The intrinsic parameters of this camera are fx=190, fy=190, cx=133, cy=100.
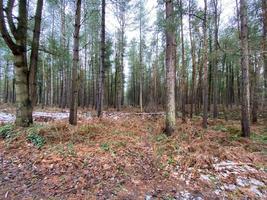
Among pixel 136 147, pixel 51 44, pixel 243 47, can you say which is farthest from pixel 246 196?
pixel 51 44

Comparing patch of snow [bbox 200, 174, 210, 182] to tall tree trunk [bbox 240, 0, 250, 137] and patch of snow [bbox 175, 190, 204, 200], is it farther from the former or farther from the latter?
tall tree trunk [bbox 240, 0, 250, 137]

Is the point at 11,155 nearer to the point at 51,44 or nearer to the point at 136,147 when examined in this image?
the point at 136,147

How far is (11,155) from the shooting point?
509cm

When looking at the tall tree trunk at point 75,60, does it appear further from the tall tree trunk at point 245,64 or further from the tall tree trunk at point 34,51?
the tall tree trunk at point 245,64

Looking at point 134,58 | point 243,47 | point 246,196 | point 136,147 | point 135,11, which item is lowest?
point 246,196

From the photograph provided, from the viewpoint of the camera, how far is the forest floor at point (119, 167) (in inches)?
141

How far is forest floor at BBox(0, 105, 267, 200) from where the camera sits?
141 inches

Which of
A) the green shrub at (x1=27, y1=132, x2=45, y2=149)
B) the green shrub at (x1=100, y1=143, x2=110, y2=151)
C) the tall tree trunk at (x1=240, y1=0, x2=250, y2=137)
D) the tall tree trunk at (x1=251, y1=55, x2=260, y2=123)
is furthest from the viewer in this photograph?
the tall tree trunk at (x1=251, y1=55, x2=260, y2=123)

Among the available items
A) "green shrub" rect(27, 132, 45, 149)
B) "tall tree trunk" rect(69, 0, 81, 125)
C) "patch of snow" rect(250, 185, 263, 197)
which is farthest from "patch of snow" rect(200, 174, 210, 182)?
"tall tree trunk" rect(69, 0, 81, 125)

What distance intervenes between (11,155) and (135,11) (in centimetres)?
1796

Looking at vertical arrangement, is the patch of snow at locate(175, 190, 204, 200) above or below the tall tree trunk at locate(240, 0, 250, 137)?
below

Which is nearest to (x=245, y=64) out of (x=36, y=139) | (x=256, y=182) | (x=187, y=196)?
(x=256, y=182)

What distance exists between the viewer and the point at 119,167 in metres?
4.38

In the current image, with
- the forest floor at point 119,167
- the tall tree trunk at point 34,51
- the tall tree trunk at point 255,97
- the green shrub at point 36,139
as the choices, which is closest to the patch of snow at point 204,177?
the forest floor at point 119,167
